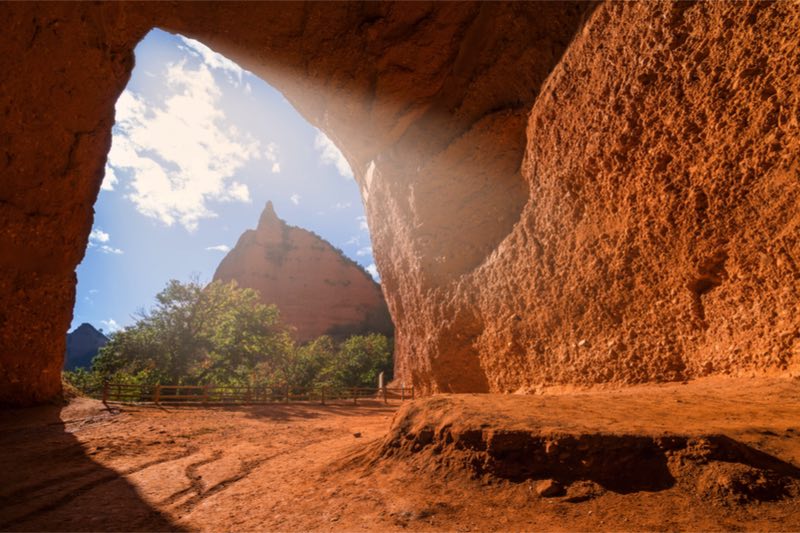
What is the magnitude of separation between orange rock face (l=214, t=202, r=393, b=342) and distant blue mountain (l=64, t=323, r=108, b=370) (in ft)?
135

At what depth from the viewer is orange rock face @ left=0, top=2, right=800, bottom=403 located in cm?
510

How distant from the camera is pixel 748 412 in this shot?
11.7 ft

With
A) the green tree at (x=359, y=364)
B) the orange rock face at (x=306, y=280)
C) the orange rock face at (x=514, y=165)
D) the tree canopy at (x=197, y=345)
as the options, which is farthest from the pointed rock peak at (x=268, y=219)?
the orange rock face at (x=514, y=165)

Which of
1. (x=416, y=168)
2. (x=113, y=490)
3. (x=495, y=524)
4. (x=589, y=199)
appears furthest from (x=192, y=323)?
(x=495, y=524)

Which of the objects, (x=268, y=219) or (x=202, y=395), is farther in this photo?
(x=268, y=219)

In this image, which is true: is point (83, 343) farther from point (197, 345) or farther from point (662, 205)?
point (662, 205)

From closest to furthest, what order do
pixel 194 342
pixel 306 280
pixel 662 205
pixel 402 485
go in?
pixel 402 485
pixel 662 205
pixel 194 342
pixel 306 280

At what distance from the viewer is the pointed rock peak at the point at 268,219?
2322 inches

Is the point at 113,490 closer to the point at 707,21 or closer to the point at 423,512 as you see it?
the point at 423,512

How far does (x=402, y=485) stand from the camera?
345 cm

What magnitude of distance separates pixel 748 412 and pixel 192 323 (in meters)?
21.8

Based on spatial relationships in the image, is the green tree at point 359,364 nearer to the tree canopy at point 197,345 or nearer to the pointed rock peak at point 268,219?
the tree canopy at point 197,345

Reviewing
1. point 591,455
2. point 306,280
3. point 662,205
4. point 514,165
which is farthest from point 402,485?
point 306,280

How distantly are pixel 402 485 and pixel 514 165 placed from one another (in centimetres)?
898
